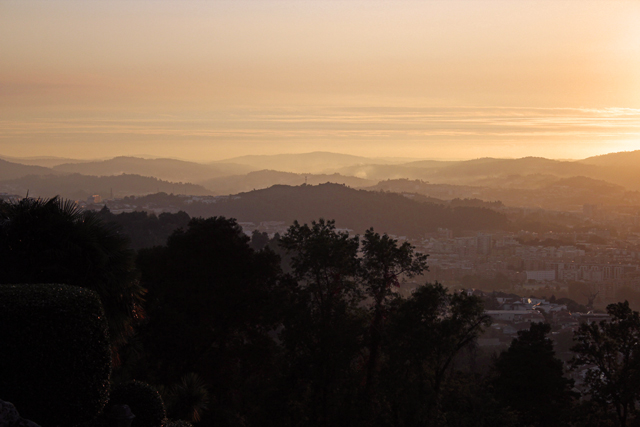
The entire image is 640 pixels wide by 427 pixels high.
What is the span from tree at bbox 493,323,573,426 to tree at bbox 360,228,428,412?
10.9 feet

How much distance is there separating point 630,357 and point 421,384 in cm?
522

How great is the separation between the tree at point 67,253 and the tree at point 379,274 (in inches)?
254

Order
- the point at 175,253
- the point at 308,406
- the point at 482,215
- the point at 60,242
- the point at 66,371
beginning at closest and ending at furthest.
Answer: the point at 66,371
the point at 60,242
the point at 308,406
the point at 175,253
the point at 482,215

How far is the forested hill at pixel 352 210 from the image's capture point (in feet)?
312

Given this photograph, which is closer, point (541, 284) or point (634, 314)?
point (634, 314)

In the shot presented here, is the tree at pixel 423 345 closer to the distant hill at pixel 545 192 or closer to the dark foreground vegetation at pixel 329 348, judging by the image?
the dark foreground vegetation at pixel 329 348

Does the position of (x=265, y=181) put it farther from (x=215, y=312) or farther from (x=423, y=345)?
(x=423, y=345)

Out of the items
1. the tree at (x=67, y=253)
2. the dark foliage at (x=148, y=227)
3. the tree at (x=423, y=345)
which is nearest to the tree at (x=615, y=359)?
the tree at (x=423, y=345)

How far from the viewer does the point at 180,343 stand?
12.6 metres

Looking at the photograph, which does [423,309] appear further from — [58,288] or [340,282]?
[58,288]

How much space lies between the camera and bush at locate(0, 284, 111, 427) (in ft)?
19.9

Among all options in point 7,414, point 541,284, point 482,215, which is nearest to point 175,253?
point 7,414

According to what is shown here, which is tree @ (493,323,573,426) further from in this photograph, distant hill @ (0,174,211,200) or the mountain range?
the mountain range

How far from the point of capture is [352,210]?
9650 cm
